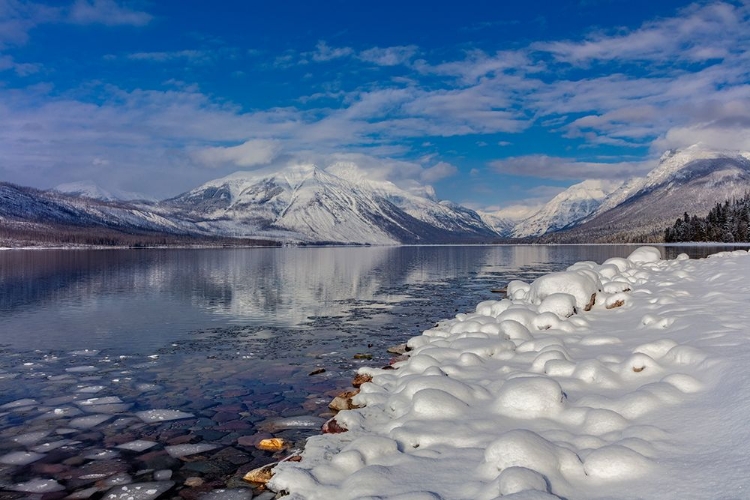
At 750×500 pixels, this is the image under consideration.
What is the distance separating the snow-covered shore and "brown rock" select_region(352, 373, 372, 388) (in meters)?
0.22

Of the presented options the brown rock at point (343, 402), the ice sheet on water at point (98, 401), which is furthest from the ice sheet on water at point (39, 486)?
the brown rock at point (343, 402)

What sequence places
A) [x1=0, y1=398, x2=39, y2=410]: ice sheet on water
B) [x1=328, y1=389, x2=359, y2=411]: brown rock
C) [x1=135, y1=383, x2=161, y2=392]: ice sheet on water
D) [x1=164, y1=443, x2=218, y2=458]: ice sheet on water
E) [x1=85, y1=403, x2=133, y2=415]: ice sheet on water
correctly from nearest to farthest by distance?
[x1=164, y1=443, x2=218, y2=458]: ice sheet on water
[x1=328, y1=389, x2=359, y2=411]: brown rock
[x1=85, y1=403, x2=133, y2=415]: ice sheet on water
[x1=0, y1=398, x2=39, y2=410]: ice sheet on water
[x1=135, y1=383, x2=161, y2=392]: ice sheet on water

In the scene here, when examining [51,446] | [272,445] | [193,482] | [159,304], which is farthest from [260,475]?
[159,304]

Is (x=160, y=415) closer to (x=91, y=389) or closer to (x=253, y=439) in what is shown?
(x=253, y=439)

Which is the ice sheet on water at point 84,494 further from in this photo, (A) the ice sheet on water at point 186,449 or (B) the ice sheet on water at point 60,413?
(B) the ice sheet on water at point 60,413

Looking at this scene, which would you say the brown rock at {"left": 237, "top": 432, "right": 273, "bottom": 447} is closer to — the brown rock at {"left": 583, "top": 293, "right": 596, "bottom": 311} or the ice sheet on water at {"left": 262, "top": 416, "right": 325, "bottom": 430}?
the ice sheet on water at {"left": 262, "top": 416, "right": 325, "bottom": 430}

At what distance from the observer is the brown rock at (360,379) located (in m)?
15.8

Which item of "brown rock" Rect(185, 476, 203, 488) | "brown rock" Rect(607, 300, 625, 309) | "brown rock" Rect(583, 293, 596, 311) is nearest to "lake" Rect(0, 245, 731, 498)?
"brown rock" Rect(185, 476, 203, 488)

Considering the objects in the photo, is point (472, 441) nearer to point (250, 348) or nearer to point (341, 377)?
point (341, 377)

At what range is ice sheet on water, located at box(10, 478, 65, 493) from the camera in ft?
30.6

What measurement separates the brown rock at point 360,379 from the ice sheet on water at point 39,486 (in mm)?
8316

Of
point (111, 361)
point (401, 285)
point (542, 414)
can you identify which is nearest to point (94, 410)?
point (111, 361)

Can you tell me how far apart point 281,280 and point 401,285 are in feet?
45.9

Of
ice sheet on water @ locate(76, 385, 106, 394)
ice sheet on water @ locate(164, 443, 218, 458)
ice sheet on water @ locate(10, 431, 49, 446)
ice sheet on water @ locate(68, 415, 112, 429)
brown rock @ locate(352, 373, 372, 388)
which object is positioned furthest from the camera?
brown rock @ locate(352, 373, 372, 388)
